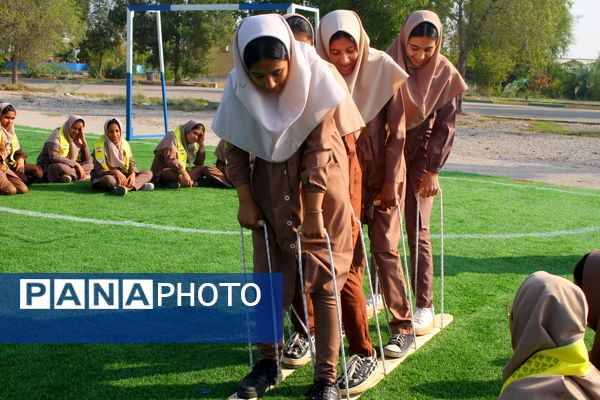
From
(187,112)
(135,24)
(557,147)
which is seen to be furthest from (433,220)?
(135,24)

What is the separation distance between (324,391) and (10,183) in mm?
6661

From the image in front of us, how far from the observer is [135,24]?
143 ft

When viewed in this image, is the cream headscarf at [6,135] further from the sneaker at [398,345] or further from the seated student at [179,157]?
the sneaker at [398,345]

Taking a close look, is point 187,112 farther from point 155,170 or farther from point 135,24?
point 135,24

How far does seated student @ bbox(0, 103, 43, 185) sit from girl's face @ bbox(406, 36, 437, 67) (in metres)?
6.75

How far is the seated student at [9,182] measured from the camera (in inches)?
350

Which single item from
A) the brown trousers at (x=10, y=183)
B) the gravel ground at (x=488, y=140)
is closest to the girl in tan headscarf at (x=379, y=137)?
the brown trousers at (x=10, y=183)

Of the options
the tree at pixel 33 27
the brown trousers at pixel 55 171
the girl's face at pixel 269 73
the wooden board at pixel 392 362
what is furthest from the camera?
the tree at pixel 33 27

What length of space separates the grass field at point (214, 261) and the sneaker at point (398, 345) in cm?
10

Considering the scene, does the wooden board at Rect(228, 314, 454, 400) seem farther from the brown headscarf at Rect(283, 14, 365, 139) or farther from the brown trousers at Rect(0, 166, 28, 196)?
the brown trousers at Rect(0, 166, 28, 196)

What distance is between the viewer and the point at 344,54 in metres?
4.12

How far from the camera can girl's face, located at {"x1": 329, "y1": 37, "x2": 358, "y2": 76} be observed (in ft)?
13.4

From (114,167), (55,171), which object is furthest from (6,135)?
(114,167)

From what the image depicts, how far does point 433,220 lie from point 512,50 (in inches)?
791
